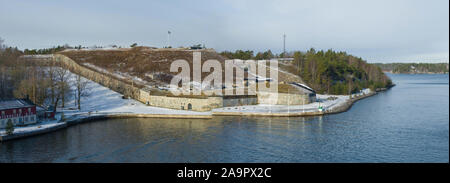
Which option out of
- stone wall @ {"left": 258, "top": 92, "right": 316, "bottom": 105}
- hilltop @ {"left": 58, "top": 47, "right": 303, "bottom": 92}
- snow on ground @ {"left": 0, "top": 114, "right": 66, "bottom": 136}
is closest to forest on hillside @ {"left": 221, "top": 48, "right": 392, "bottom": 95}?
hilltop @ {"left": 58, "top": 47, "right": 303, "bottom": 92}

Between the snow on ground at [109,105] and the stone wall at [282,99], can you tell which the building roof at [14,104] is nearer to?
the snow on ground at [109,105]

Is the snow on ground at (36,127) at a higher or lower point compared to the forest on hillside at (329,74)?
lower

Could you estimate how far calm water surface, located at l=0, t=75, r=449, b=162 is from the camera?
20.9m

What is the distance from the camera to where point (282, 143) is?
24.3 metres

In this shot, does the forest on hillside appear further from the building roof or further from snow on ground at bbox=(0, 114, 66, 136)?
the building roof

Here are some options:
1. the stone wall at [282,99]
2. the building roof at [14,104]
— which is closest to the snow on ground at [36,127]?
the building roof at [14,104]

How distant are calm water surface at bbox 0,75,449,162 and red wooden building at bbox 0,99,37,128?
3.68 metres

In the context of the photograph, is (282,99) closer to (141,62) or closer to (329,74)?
(329,74)

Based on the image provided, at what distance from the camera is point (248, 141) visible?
25.0m

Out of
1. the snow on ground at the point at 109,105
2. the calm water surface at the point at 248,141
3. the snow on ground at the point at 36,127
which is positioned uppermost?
the snow on ground at the point at 109,105

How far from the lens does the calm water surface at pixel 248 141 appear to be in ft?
68.6

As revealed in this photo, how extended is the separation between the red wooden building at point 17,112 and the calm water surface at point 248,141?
12.1ft

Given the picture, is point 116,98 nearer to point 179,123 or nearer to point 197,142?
point 179,123
